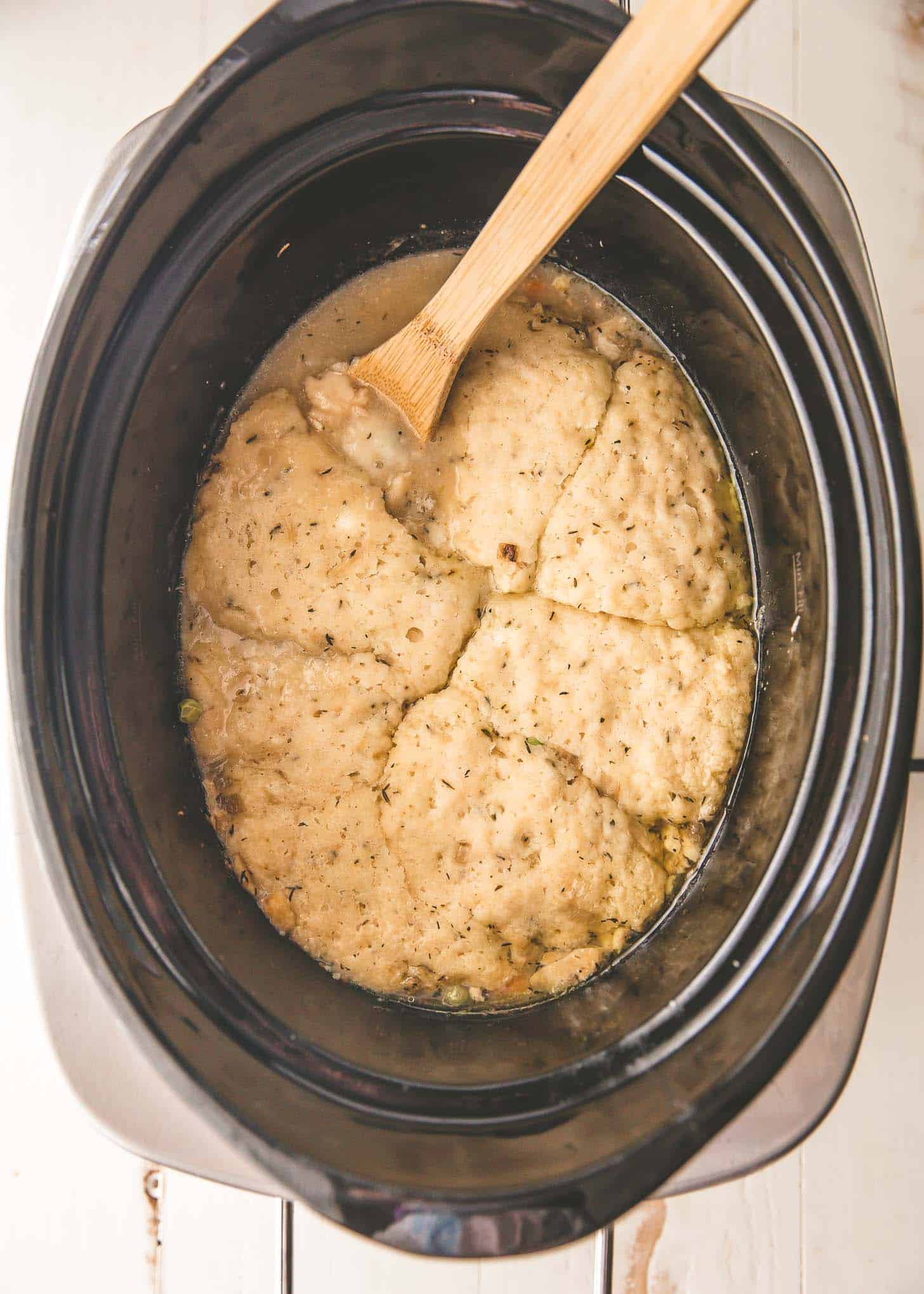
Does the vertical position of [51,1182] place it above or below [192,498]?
below

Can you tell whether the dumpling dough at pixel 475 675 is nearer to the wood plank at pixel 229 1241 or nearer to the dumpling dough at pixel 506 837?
the dumpling dough at pixel 506 837

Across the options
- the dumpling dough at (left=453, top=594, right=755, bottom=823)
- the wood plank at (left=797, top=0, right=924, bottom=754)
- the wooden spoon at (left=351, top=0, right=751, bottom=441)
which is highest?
the wood plank at (left=797, top=0, right=924, bottom=754)

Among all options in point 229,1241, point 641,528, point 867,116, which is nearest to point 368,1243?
point 229,1241

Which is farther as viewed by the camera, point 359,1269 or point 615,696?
point 359,1269

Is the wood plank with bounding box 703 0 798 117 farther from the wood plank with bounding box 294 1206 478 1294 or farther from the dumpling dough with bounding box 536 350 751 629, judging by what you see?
the wood plank with bounding box 294 1206 478 1294

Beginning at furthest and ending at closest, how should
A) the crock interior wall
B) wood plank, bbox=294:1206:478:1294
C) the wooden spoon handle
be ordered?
wood plank, bbox=294:1206:478:1294 → the crock interior wall → the wooden spoon handle

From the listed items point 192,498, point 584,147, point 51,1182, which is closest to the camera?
point 584,147

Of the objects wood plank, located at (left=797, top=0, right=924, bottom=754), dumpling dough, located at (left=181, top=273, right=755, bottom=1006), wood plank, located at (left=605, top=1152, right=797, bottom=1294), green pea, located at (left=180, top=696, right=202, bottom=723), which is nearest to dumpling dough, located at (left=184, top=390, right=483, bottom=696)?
dumpling dough, located at (left=181, top=273, right=755, bottom=1006)

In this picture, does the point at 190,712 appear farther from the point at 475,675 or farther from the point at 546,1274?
the point at 546,1274
